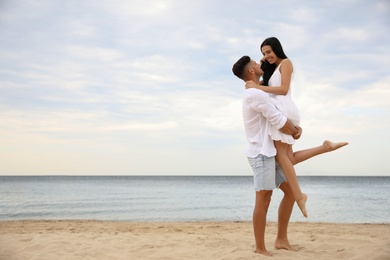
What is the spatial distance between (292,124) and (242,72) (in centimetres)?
70

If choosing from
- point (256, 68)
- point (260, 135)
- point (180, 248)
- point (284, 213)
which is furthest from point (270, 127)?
point (180, 248)

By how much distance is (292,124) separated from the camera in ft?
12.7

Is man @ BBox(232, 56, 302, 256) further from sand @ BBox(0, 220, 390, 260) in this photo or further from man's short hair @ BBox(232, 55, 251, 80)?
sand @ BBox(0, 220, 390, 260)

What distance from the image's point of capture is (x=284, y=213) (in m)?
4.29

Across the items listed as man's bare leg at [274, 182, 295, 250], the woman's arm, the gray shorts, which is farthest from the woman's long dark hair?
man's bare leg at [274, 182, 295, 250]

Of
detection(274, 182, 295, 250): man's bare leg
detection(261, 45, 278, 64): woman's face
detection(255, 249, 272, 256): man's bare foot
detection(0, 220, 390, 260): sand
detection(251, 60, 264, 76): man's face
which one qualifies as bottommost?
detection(0, 220, 390, 260): sand

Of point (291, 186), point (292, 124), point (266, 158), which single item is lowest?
point (291, 186)

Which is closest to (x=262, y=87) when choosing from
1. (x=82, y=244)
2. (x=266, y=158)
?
(x=266, y=158)

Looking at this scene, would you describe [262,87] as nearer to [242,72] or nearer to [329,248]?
[242,72]

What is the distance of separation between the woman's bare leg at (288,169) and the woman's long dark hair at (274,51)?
66cm

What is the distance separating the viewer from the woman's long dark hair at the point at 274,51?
3961mm

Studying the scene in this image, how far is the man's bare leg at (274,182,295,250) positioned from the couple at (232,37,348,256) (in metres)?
0.11

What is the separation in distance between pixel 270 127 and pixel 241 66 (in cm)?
66

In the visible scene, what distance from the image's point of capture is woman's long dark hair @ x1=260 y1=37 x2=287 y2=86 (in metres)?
3.96
